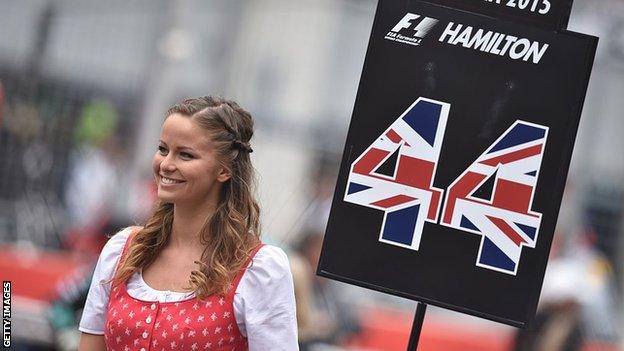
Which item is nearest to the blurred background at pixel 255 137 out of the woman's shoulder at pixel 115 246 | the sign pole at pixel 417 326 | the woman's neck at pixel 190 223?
the sign pole at pixel 417 326

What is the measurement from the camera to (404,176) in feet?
12.3

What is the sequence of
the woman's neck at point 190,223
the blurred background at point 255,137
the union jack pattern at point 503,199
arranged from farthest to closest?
the blurred background at point 255,137 → the union jack pattern at point 503,199 → the woman's neck at point 190,223

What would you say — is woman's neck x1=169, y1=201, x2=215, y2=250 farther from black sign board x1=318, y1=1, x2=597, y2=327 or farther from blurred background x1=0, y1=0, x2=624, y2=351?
blurred background x1=0, y1=0, x2=624, y2=351

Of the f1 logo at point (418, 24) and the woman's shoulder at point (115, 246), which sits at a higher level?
the f1 logo at point (418, 24)

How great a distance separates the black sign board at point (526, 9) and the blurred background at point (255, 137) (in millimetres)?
5690

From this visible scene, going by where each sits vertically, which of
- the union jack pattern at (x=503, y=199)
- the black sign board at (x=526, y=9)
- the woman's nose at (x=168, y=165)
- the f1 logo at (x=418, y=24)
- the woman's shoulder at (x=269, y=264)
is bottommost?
the woman's shoulder at (x=269, y=264)

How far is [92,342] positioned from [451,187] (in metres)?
0.99

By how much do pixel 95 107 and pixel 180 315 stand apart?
8.83 m

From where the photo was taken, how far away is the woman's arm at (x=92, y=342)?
3611 mm

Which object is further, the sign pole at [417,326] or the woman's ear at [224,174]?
the sign pole at [417,326]

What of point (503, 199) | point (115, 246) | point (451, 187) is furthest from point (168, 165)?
point (503, 199)

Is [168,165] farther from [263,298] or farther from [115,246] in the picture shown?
[263,298]

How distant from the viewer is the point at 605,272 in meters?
12.5

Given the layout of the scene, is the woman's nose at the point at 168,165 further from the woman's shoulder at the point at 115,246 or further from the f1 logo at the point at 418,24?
the f1 logo at the point at 418,24
